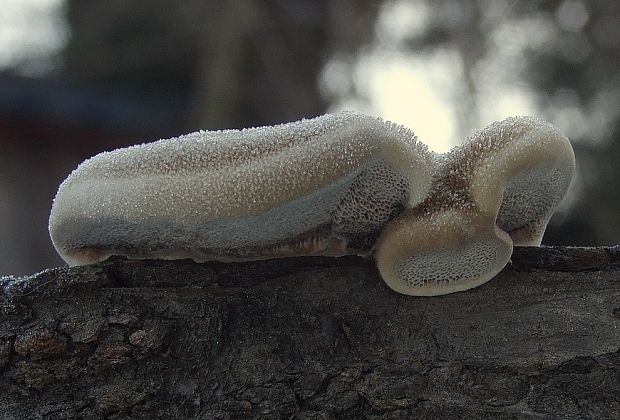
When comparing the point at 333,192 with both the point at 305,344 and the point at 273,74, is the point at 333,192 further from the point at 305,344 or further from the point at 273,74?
the point at 273,74

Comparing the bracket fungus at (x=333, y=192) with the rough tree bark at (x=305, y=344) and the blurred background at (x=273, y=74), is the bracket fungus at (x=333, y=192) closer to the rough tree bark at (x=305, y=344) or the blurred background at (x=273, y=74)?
the rough tree bark at (x=305, y=344)

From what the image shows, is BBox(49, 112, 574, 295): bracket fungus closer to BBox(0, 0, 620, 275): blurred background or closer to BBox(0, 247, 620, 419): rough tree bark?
BBox(0, 247, 620, 419): rough tree bark

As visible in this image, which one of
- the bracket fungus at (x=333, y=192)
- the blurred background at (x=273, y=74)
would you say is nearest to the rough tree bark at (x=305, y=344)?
the bracket fungus at (x=333, y=192)

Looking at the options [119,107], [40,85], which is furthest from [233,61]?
[40,85]

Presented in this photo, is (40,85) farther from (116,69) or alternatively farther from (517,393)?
(517,393)

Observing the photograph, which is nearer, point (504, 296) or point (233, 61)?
point (504, 296)
